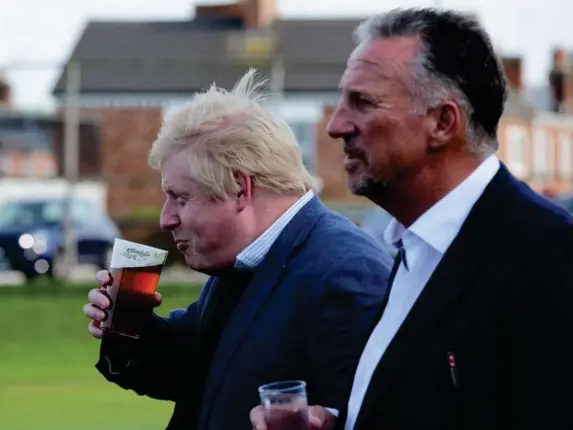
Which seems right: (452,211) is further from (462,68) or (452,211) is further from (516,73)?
(516,73)

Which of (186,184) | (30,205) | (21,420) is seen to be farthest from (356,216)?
(186,184)

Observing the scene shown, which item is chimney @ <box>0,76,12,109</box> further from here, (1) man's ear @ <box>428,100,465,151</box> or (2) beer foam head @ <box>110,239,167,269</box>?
(1) man's ear @ <box>428,100,465,151</box>

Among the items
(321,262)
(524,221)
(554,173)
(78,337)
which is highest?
(524,221)

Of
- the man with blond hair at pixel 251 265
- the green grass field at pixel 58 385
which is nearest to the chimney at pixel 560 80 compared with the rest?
the green grass field at pixel 58 385

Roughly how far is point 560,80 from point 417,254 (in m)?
55.4

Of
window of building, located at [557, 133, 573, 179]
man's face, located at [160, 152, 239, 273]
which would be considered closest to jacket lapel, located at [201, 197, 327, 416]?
man's face, located at [160, 152, 239, 273]

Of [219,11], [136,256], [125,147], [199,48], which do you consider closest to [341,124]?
[136,256]

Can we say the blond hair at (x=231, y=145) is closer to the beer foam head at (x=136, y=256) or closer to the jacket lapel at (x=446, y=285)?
the beer foam head at (x=136, y=256)

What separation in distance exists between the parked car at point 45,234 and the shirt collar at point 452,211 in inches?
903

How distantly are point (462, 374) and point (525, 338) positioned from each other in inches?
5.1

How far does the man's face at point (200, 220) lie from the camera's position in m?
3.59

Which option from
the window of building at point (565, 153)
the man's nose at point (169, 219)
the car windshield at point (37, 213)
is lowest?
Result: the window of building at point (565, 153)

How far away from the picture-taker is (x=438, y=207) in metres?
2.49

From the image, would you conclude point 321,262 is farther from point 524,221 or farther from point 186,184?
point 524,221
